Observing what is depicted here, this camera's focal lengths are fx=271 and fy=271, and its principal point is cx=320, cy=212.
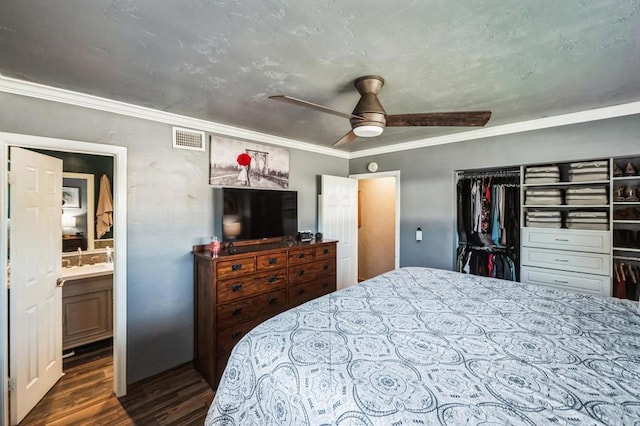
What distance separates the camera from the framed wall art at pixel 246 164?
2869 millimetres

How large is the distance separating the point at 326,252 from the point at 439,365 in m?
2.36

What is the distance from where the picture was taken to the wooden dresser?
2.35m

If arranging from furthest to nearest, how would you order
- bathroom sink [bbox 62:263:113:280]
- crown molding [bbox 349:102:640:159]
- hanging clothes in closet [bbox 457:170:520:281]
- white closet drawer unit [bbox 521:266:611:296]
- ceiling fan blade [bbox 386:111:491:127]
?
hanging clothes in closet [bbox 457:170:520:281] → bathroom sink [bbox 62:263:113:280] → white closet drawer unit [bbox 521:266:611:296] → crown molding [bbox 349:102:640:159] → ceiling fan blade [bbox 386:111:491:127]

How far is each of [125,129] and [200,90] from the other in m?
0.85

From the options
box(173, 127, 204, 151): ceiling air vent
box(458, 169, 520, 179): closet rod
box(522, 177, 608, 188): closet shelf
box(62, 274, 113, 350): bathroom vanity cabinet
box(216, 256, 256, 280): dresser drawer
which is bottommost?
box(62, 274, 113, 350): bathroom vanity cabinet

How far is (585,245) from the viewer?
101 inches

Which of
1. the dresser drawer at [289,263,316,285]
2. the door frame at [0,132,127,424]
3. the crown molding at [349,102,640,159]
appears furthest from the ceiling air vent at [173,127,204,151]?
the crown molding at [349,102,640,159]

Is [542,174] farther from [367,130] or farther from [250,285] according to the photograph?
[250,285]

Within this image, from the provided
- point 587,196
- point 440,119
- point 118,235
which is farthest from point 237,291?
point 587,196

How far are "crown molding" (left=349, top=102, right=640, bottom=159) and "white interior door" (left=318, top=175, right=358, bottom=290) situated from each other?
2.86 ft

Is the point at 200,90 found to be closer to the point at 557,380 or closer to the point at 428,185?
the point at 557,380

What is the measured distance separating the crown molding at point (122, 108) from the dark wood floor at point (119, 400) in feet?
7.63

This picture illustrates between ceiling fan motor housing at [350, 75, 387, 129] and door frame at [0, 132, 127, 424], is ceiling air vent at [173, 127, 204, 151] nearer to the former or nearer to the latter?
door frame at [0, 132, 127, 424]

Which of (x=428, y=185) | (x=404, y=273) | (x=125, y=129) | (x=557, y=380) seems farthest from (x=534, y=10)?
(x=125, y=129)
